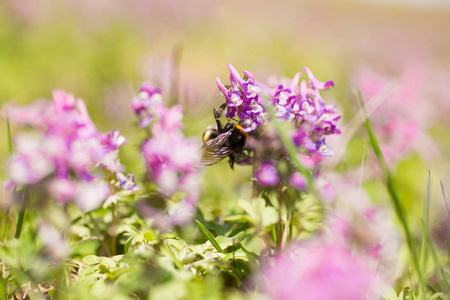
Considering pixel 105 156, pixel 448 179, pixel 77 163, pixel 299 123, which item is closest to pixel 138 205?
pixel 105 156

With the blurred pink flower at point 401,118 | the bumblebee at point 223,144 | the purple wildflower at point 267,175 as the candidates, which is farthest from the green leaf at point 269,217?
the blurred pink flower at point 401,118

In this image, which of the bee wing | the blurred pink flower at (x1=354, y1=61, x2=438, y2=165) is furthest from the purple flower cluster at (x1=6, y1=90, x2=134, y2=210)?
the blurred pink flower at (x1=354, y1=61, x2=438, y2=165)

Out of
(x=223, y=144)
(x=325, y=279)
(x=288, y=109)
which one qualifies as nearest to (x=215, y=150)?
(x=223, y=144)

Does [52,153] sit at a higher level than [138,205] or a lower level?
higher

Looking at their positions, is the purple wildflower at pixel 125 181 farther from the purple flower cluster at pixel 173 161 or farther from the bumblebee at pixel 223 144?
the bumblebee at pixel 223 144

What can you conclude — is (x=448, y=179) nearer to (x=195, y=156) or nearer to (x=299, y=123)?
(x=299, y=123)

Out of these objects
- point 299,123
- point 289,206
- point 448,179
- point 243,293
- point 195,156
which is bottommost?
point 448,179

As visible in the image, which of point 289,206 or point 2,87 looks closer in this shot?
point 289,206
